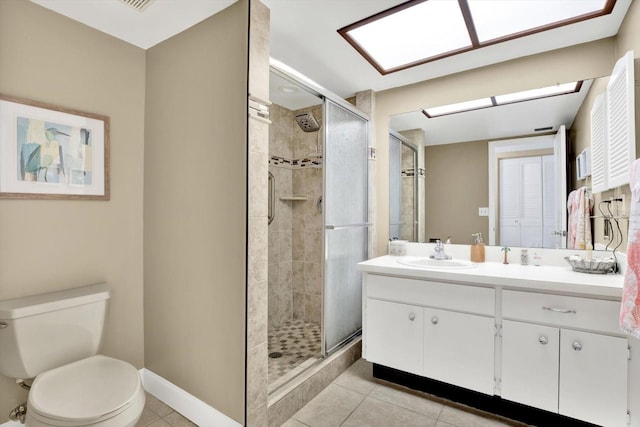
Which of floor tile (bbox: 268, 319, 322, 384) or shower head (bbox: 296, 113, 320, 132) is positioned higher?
shower head (bbox: 296, 113, 320, 132)

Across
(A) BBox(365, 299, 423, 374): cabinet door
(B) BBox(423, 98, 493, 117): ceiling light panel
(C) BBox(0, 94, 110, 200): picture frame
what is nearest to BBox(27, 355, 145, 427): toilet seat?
(C) BBox(0, 94, 110, 200): picture frame

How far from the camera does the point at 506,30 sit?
1935 millimetres

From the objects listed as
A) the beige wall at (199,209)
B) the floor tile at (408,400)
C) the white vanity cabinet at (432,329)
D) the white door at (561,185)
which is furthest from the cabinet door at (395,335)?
the white door at (561,185)

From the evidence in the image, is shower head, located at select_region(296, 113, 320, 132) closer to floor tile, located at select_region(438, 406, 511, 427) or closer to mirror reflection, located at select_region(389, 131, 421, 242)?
mirror reflection, located at select_region(389, 131, 421, 242)

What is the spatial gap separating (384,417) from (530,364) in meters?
0.90

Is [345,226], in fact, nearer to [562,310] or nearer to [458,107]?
[458,107]

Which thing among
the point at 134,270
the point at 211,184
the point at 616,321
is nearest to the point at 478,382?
the point at 616,321

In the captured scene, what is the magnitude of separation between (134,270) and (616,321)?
113 inches

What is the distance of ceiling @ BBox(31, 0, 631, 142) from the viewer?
5.68ft

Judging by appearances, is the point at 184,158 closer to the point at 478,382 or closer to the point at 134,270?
the point at 134,270

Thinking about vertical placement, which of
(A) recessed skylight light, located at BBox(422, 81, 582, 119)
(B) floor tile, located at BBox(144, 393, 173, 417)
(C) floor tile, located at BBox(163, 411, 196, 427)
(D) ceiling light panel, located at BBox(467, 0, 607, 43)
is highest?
(D) ceiling light panel, located at BBox(467, 0, 607, 43)

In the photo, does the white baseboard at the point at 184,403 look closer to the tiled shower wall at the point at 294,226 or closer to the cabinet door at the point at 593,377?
the tiled shower wall at the point at 294,226

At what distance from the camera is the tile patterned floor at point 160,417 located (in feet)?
5.94

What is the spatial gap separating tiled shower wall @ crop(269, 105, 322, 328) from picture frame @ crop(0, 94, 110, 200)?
1.67m
